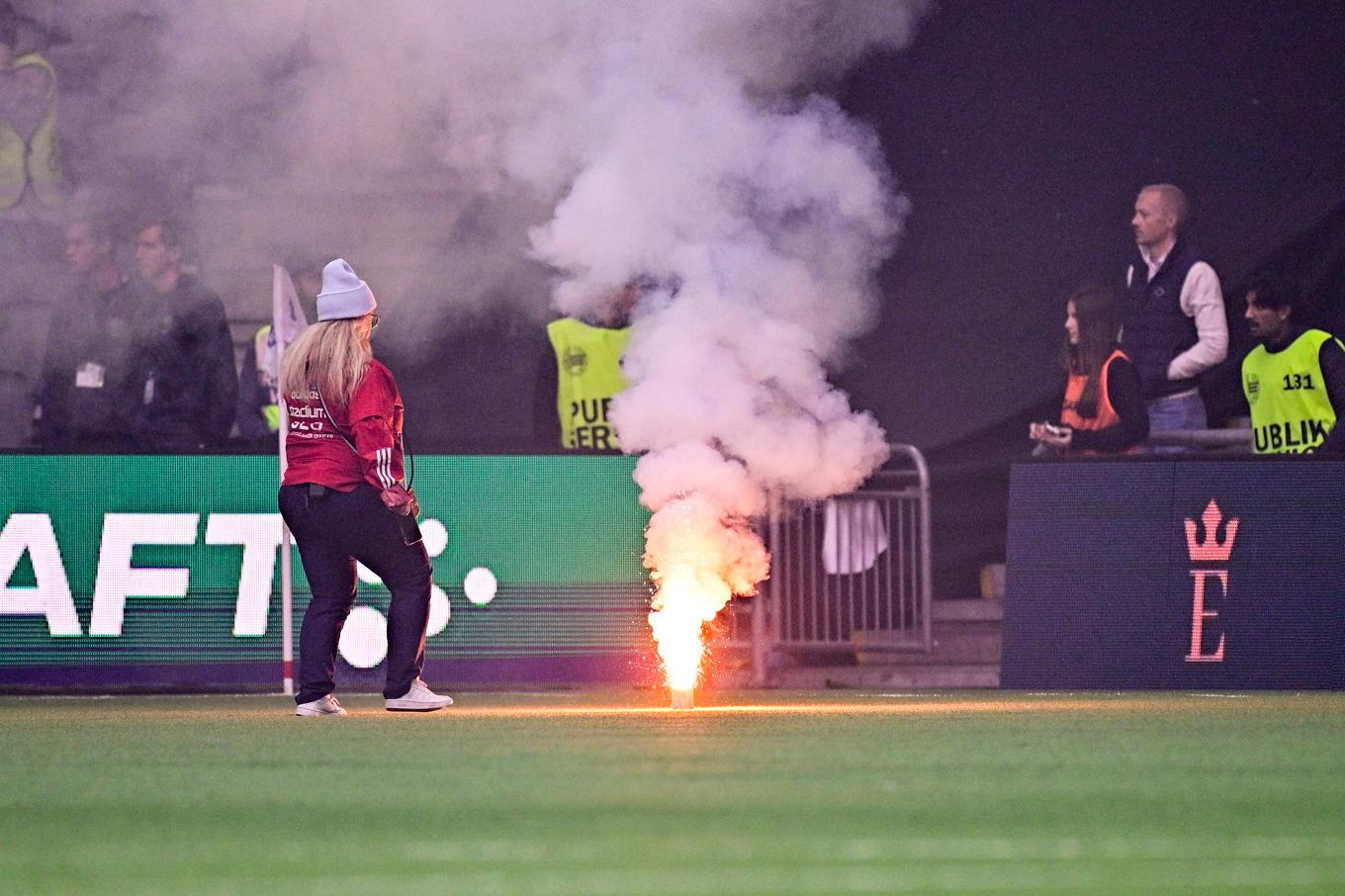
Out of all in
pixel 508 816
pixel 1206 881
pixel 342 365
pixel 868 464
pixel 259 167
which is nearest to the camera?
pixel 1206 881

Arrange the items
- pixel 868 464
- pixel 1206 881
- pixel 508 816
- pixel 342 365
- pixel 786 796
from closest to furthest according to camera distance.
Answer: pixel 1206 881, pixel 508 816, pixel 786 796, pixel 342 365, pixel 868 464

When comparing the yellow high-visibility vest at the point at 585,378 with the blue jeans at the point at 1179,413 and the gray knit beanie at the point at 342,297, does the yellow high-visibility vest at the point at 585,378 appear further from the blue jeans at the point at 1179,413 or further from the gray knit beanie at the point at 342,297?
the gray knit beanie at the point at 342,297

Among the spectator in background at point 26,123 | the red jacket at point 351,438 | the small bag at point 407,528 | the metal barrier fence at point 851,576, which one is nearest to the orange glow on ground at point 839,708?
the small bag at point 407,528

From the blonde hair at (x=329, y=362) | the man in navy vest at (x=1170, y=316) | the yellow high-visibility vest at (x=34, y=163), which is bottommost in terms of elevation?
the blonde hair at (x=329, y=362)

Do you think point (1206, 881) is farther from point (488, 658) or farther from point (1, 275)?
point (1, 275)

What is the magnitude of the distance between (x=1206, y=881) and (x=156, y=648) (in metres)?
8.99

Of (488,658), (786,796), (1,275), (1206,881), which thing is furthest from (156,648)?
(1206,881)

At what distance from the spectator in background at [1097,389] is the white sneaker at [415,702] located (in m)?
4.96

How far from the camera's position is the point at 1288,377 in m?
13.3

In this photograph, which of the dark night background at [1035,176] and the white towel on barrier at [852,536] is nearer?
the white towel on barrier at [852,536]

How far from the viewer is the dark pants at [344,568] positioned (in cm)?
898

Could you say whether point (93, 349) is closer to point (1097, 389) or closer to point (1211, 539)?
point (1097, 389)

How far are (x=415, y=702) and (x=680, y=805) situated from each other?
4.42m

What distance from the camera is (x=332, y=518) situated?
896 cm
